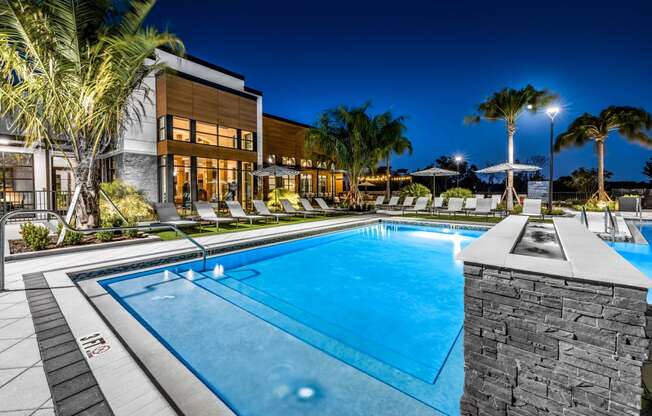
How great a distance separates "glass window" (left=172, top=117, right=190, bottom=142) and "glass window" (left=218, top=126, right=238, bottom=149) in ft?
5.71

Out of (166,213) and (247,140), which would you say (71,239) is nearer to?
(166,213)

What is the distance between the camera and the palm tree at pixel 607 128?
1686cm

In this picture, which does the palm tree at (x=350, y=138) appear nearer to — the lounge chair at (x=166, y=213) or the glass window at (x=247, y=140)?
the glass window at (x=247, y=140)

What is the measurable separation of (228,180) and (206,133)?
9.15 feet

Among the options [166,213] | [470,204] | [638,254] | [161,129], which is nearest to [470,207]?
[470,204]

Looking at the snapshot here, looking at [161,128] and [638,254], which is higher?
[161,128]

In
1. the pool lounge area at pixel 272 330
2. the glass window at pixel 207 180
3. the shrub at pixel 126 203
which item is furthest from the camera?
the glass window at pixel 207 180

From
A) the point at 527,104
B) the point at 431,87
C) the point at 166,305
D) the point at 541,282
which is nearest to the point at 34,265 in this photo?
the point at 166,305

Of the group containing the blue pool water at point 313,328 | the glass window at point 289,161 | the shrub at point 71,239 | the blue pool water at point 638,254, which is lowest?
the blue pool water at point 313,328

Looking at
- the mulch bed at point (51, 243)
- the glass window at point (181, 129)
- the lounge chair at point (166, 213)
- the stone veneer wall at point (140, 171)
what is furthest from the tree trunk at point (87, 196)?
the glass window at point (181, 129)

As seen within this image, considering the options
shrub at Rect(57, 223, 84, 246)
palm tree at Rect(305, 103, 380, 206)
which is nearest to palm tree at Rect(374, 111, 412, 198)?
palm tree at Rect(305, 103, 380, 206)

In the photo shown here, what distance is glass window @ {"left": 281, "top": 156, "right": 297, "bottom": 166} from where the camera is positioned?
22.4m

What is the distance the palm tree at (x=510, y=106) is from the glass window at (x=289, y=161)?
1242cm

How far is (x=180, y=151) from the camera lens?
1447cm
